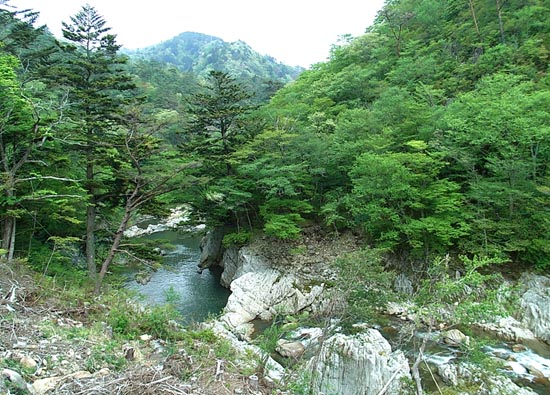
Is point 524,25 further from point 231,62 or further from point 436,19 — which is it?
point 231,62

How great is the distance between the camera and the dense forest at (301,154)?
11828 millimetres

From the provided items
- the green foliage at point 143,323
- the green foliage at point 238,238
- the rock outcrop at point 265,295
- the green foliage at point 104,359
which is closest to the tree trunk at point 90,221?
the rock outcrop at point 265,295

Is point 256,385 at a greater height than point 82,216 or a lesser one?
lesser

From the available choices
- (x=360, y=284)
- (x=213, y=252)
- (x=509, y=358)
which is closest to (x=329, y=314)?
(x=360, y=284)

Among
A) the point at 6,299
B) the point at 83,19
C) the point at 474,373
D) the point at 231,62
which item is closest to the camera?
the point at 6,299

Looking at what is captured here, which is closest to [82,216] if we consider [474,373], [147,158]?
[147,158]

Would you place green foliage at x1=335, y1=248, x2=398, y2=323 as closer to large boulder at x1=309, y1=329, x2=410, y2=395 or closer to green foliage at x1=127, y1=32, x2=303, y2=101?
large boulder at x1=309, y1=329, x2=410, y2=395

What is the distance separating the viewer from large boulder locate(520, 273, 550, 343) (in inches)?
486

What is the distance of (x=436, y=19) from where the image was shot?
27578 mm

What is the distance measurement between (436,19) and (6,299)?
31.5 metres

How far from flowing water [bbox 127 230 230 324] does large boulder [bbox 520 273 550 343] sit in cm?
1227

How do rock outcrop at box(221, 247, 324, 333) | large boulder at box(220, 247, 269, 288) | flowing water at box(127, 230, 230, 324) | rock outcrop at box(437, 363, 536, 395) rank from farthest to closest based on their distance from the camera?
large boulder at box(220, 247, 269, 288) < flowing water at box(127, 230, 230, 324) < rock outcrop at box(221, 247, 324, 333) < rock outcrop at box(437, 363, 536, 395)

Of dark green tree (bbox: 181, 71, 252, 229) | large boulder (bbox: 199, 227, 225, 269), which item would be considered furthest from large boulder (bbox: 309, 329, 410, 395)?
large boulder (bbox: 199, 227, 225, 269)

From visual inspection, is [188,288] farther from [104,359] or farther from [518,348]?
[104,359]
